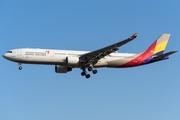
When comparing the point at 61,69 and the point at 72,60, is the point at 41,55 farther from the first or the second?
the point at 61,69

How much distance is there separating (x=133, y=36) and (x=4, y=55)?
19069 millimetres

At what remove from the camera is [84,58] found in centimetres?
5766

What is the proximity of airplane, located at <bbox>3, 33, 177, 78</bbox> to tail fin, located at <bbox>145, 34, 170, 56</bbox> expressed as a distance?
1.63 m

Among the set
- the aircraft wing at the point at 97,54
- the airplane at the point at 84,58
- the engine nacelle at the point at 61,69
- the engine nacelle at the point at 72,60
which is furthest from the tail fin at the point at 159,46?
the engine nacelle at the point at 61,69

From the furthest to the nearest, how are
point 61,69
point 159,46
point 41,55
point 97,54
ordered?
point 159,46, point 61,69, point 97,54, point 41,55

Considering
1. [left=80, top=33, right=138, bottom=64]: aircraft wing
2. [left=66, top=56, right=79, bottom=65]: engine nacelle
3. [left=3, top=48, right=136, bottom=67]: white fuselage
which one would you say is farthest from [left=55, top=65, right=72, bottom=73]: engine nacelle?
[left=66, top=56, right=79, bottom=65]: engine nacelle

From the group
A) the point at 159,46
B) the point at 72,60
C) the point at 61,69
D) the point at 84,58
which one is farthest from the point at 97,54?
the point at 159,46

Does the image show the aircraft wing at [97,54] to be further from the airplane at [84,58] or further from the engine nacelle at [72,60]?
the engine nacelle at [72,60]

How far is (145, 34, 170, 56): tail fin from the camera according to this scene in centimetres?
6338

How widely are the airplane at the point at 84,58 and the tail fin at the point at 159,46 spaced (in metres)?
1.63

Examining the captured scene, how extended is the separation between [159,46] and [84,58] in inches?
552

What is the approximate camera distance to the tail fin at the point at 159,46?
63.4 meters

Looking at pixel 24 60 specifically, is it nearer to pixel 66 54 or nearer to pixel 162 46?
pixel 66 54

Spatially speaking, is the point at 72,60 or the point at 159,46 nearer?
the point at 72,60
